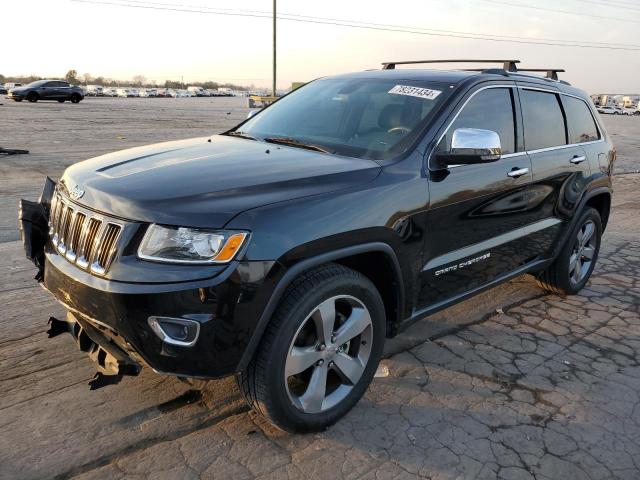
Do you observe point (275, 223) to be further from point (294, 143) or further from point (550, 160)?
point (550, 160)

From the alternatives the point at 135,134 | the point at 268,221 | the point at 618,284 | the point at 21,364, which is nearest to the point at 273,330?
the point at 268,221

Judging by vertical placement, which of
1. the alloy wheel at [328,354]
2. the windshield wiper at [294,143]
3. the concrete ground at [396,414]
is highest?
the windshield wiper at [294,143]

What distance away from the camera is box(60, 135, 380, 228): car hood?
92.6 inches

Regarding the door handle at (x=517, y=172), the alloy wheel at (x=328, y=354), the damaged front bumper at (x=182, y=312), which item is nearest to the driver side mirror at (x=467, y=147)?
the door handle at (x=517, y=172)

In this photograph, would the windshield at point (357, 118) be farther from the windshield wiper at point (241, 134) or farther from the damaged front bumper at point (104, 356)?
the damaged front bumper at point (104, 356)

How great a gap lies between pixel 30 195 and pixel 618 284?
7.67 metres

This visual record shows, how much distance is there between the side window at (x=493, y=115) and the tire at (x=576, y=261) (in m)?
1.35

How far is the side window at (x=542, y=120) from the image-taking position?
4023 mm

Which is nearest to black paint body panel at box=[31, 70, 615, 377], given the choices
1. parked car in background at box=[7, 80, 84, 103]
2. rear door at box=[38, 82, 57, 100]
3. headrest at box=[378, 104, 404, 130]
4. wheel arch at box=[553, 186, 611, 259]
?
headrest at box=[378, 104, 404, 130]

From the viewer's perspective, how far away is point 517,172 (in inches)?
148

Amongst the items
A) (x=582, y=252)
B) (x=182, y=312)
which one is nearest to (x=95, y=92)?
(x=582, y=252)

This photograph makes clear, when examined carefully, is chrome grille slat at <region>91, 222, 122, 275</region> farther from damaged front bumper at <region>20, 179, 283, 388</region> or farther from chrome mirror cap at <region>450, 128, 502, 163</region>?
chrome mirror cap at <region>450, 128, 502, 163</region>

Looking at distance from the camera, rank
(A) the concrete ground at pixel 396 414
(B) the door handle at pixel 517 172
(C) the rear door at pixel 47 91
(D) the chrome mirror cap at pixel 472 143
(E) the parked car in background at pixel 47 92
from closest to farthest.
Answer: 1. (A) the concrete ground at pixel 396 414
2. (D) the chrome mirror cap at pixel 472 143
3. (B) the door handle at pixel 517 172
4. (E) the parked car in background at pixel 47 92
5. (C) the rear door at pixel 47 91

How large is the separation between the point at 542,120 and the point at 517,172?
0.74 metres
